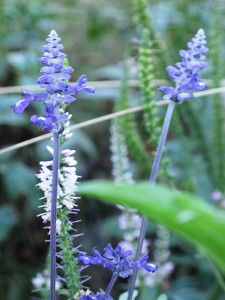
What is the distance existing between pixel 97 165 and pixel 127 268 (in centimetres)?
210

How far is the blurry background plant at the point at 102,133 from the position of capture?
2.02 meters

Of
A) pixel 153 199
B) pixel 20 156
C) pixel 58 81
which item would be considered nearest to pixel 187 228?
pixel 153 199

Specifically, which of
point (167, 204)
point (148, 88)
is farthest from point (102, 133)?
point (167, 204)

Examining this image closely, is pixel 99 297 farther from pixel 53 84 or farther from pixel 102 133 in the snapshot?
pixel 102 133

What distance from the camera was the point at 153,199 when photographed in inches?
21.7

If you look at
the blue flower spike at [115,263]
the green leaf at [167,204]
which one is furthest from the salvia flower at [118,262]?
the green leaf at [167,204]

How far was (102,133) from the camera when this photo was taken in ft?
10.00

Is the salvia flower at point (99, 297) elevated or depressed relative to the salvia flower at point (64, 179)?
depressed

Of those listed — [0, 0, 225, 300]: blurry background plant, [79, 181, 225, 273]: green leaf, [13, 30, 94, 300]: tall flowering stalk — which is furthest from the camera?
[0, 0, 225, 300]: blurry background plant

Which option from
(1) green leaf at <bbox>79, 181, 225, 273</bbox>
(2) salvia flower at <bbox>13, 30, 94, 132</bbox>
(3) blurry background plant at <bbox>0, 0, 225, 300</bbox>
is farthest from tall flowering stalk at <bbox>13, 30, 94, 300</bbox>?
(3) blurry background plant at <bbox>0, 0, 225, 300</bbox>

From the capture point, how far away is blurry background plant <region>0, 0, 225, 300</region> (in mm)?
2023

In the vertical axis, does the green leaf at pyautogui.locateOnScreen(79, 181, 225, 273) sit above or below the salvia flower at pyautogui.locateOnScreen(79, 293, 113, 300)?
above

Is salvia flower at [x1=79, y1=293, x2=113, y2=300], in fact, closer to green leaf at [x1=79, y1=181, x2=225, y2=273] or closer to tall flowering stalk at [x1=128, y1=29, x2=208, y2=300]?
tall flowering stalk at [x1=128, y1=29, x2=208, y2=300]

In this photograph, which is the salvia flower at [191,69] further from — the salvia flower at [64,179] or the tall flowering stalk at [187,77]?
the salvia flower at [64,179]
